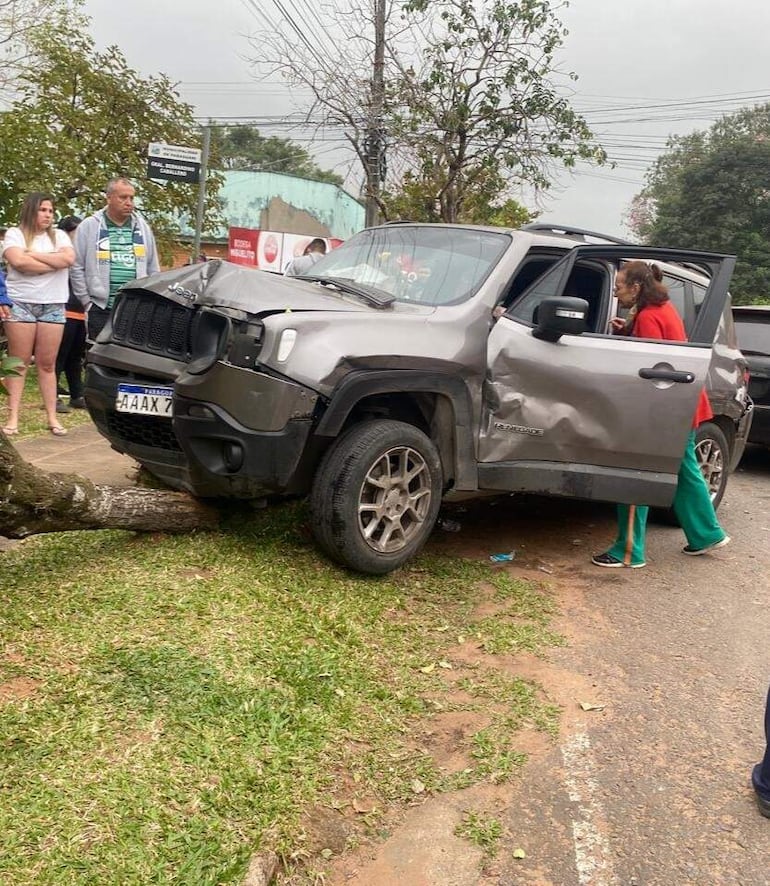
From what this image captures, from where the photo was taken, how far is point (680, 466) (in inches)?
193

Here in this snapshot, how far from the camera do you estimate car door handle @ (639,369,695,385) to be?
15.1ft

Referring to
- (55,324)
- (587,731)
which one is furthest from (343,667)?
(55,324)

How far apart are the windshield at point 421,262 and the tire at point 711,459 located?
6.99 feet

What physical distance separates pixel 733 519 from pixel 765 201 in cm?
3547

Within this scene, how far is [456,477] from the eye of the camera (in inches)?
173

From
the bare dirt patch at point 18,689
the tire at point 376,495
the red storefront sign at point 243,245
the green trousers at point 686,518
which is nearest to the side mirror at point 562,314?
the tire at point 376,495

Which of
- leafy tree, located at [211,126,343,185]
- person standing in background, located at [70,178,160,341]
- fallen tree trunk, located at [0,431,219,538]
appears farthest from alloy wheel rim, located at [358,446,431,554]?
leafy tree, located at [211,126,343,185]

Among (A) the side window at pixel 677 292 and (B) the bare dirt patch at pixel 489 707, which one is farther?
(A) the side window at pixel 677 292

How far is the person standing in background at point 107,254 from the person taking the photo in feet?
21.3

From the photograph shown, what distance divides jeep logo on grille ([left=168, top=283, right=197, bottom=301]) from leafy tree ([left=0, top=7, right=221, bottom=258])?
731 centimetres

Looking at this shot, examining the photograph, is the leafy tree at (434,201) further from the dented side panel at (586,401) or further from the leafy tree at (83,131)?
the dented side panel at (586,401)

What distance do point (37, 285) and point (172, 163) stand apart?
3186mm

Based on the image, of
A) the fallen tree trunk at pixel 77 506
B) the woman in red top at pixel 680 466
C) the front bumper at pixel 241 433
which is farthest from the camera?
the woman in red top at pixel 680 466

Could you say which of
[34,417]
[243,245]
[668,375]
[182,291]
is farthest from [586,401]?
[243,245]
